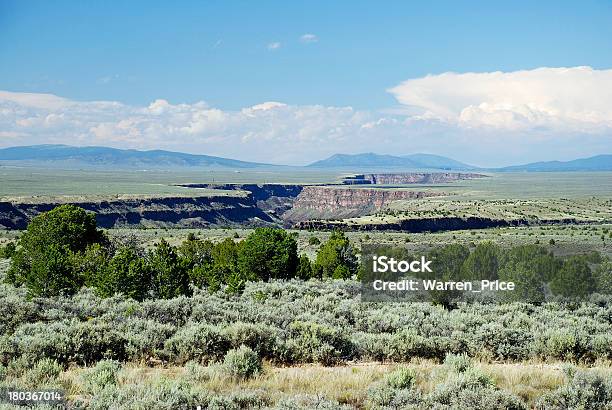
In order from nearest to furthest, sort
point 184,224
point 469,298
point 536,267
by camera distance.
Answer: point 536,267, point 469,298, point 184,224

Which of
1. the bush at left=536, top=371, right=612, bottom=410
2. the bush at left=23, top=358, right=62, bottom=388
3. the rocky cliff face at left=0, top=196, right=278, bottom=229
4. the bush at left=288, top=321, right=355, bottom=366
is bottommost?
the rocky cliff face at left=0, top=196, right=278, bottom=229

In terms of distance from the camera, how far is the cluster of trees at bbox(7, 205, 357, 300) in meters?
24.4

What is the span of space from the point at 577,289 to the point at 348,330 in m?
6.96

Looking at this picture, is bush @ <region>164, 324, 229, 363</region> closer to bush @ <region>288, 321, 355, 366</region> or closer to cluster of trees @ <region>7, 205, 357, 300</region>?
bush @ <region>288, 321, 355, 366</region>

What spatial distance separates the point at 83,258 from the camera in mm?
30438

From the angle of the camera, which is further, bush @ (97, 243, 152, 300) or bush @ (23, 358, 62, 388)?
bush @ (97, 243, 152, 300)

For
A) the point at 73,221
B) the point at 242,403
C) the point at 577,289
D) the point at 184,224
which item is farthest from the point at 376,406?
the point at 184,224

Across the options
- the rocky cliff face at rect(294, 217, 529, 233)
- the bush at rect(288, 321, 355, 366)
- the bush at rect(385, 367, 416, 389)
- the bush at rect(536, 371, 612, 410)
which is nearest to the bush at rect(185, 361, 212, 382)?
the bush at rect(288, 321, 355, 366)

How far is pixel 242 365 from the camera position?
9.67m

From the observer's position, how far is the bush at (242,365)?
9501mm

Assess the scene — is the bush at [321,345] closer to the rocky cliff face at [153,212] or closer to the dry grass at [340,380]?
the dry grass at [340,380]

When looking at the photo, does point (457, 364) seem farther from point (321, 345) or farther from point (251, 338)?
point (251, 338)

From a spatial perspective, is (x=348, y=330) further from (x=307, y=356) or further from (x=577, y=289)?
(x=577, y=289)

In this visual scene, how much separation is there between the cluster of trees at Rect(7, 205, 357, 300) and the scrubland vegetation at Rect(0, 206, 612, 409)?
4.05 meters
